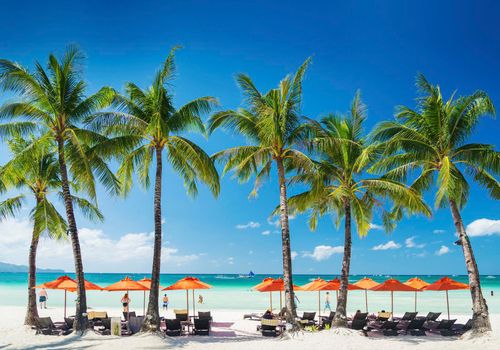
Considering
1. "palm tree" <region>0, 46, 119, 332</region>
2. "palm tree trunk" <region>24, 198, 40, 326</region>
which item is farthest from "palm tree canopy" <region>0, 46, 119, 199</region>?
"palm tree trunk" <region>24, 198, 40, 326</region>

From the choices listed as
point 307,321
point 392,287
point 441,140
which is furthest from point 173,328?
point 441,140

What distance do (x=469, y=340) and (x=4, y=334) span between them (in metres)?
16.2

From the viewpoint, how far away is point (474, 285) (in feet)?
51.6

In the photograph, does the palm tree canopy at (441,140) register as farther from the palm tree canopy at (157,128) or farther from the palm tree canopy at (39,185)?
the palm tree canopy at (39,185)

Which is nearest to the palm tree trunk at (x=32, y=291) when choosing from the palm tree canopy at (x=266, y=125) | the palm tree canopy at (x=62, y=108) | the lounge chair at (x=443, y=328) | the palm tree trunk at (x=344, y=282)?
the palm tree canopy at (x=62, y=108)

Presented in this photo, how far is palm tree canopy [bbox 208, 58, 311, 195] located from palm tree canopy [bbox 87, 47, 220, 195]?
85cm

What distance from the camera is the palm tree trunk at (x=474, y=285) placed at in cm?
1515

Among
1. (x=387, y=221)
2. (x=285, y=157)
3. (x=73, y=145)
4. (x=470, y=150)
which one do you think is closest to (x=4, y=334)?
(x=73, y=145)

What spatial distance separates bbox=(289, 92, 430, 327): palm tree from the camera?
16.6 meters

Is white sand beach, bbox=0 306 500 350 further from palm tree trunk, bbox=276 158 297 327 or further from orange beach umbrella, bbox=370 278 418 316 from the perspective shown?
orange beach umbrella, bbox=370 278 418 316

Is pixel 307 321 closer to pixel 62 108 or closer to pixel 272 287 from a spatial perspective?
pixel 272 287

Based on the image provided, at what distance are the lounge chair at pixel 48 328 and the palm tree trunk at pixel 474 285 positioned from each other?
45.4 ft

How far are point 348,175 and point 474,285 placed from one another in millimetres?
5769

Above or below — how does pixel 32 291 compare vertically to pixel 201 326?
above
